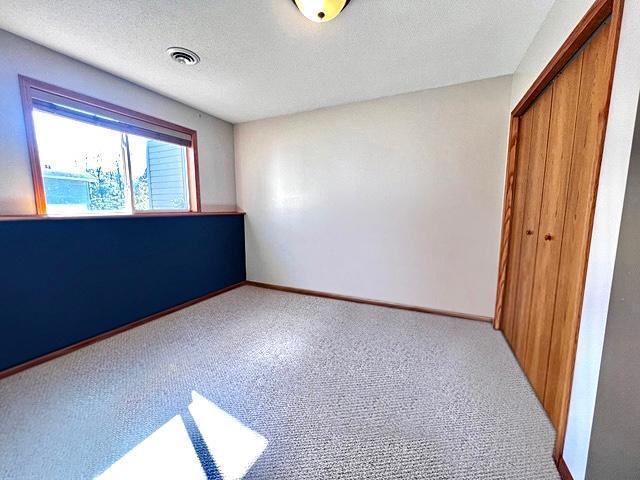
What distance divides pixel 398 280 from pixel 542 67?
2.11 m

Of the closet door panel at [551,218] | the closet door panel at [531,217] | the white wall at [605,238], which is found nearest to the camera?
the white wall at [605,238]

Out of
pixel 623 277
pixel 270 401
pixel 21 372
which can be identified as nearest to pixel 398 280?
pixel 270 401

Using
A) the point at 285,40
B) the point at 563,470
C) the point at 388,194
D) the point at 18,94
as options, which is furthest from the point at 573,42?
the point at 18,94

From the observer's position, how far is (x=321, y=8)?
148cm

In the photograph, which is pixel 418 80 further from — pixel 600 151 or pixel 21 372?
pixel 21 372

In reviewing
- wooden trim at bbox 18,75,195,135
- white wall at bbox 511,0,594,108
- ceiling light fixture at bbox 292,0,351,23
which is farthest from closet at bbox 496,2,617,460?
wooden trim at bbox 18,75,195,135

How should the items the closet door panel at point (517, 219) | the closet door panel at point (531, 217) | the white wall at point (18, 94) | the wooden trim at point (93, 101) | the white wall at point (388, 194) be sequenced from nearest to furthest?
the closet door panel at point (531, 217) → the white wall at point (18, 94) → the wooden trim at point (93, 101) → the closet door panel at point (517, 219) → the white wall at point (388, 194)

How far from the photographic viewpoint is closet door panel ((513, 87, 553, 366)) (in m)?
1.69

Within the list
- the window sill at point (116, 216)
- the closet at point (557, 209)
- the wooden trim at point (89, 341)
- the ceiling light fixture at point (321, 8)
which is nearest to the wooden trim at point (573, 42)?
the closet at point (557, 209)

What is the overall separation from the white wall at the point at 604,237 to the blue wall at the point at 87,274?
10.6 feet

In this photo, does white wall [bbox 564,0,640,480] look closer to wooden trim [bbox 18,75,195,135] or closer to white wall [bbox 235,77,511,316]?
white wall [bbox 235,77,511,316]

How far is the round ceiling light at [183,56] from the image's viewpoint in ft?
6.40

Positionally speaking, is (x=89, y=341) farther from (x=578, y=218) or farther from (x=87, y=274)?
(x=578, y=218)

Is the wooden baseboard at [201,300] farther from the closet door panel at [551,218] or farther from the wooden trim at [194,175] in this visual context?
the wooden trim at [194,175]
